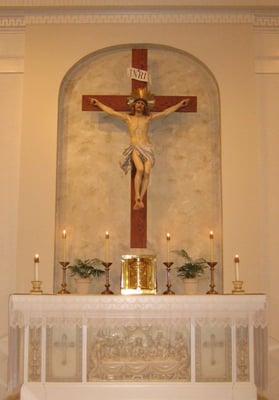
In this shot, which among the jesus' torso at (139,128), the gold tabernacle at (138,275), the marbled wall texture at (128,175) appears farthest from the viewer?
the marbled wall texture at (128,175)

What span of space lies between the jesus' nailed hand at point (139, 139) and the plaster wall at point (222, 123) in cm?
63

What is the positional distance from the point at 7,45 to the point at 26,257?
2.72m

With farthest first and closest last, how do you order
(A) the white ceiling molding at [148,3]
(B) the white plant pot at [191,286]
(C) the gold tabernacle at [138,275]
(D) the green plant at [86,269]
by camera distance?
1. (A) the white ceiling molding at [148,3]
2. (D) the green plant at [86,269]
3. (B) the white plant pot at [191,286]
4. (C) the gold tabernacle at [138,275]

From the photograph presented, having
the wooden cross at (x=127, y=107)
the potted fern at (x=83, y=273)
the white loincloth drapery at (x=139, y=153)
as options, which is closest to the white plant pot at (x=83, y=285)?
the potted fern at (x=83, y=273)

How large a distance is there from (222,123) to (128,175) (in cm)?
131

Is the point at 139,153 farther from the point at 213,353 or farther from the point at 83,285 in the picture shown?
the point at 213,353

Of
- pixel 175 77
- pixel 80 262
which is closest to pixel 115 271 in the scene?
pixel 80 262

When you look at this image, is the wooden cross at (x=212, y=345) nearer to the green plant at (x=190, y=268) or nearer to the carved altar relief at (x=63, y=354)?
the green plant at (x=190, y=268)

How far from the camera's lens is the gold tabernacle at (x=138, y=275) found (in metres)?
6.87

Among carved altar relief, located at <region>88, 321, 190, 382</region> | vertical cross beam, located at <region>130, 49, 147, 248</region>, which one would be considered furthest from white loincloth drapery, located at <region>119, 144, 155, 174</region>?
carved altar relief, located at <region>88, 321, 190, 382</region>

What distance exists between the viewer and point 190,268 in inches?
282

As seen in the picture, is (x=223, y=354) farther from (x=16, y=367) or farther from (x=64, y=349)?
(x=16, y=367)

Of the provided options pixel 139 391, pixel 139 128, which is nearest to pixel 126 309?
pixel 139 391

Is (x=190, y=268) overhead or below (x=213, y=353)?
overhead
